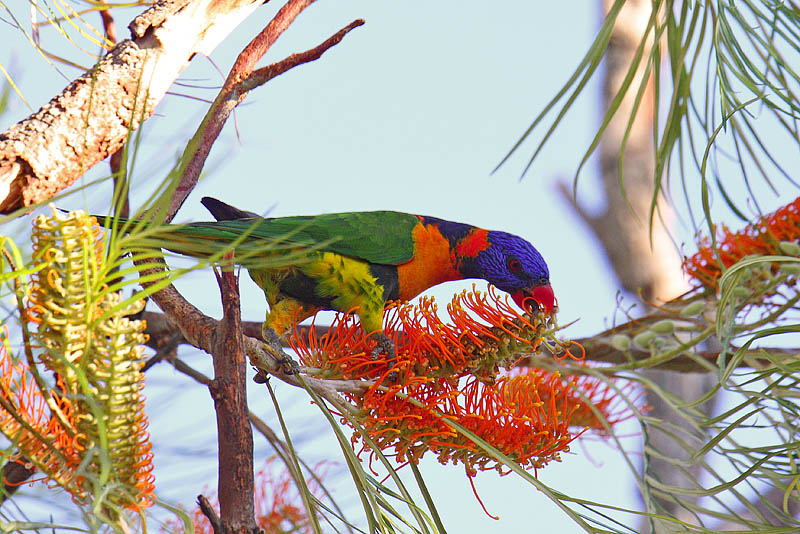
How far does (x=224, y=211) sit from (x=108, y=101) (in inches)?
11.7

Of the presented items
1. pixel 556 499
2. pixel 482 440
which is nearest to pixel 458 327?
pixel 482 440

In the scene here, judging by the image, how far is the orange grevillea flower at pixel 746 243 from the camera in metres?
1.41

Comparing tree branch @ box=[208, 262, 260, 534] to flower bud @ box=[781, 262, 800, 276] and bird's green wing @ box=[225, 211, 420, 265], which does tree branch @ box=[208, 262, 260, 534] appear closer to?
bird's green wing @ box=[225, 211, 420, 265]

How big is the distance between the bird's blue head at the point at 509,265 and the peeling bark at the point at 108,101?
0.56 metres

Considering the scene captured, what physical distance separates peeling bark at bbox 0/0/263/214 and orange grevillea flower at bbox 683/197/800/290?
97 centimetres

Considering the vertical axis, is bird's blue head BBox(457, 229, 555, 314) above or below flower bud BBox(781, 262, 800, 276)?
above

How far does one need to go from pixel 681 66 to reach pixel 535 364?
698 mm

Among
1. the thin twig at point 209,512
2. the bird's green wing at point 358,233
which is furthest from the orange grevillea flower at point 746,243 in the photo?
the thin twig at point 209,512

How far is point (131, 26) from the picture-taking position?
1.09m


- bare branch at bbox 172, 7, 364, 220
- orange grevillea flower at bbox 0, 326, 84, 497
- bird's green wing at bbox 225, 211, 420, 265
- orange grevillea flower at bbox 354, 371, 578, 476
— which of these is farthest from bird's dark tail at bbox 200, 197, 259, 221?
orange grevillea flower at bbox 0, 326, 84, 497

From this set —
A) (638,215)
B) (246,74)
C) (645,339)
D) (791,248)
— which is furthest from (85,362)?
(638,215)

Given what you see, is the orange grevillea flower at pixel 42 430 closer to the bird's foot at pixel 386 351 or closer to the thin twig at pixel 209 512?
the thin twig at pixel 209 512

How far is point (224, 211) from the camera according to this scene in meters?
1.28

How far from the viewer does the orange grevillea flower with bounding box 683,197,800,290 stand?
1.41 meters
